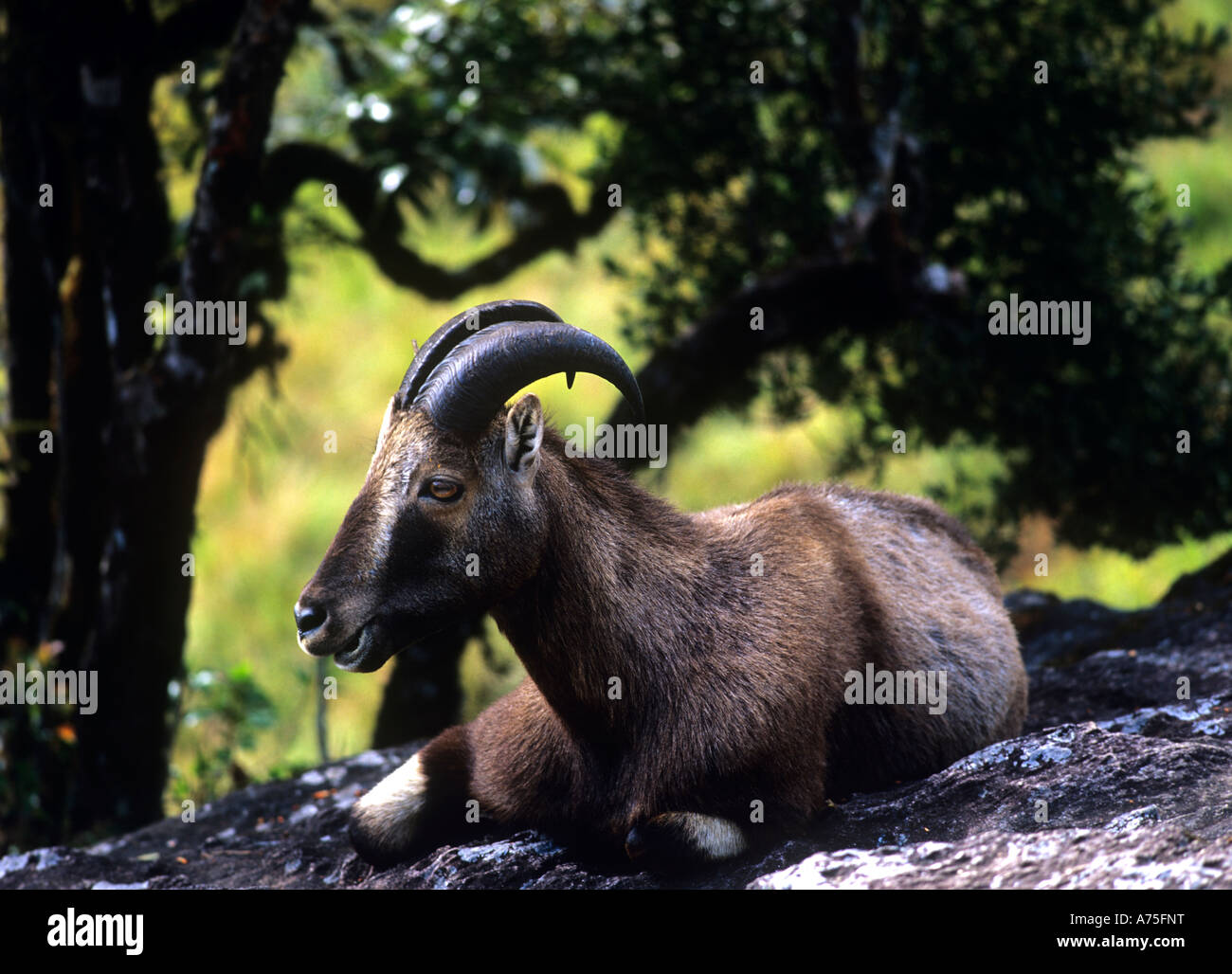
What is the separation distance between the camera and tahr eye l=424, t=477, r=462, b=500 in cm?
439

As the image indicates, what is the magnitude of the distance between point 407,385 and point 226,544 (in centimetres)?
1488

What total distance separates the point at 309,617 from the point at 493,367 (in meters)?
1.08

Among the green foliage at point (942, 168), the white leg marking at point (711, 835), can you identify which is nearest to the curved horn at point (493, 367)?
the white leg marking at point (711, 835)

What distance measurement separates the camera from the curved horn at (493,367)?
4.42 meters

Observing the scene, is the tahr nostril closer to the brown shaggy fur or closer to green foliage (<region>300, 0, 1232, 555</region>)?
the brown shaggy fur

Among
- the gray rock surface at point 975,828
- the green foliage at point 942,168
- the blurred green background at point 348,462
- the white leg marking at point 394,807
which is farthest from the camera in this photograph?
the blurred green background at point 348,462

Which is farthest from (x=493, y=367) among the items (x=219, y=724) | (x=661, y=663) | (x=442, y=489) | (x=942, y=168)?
(x=219, y=724)

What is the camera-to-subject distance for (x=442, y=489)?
4.40 metres

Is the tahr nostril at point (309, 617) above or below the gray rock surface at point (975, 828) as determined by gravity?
above

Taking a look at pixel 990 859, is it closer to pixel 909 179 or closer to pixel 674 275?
pixel 909 179

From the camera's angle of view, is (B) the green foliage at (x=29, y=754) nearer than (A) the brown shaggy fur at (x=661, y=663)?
No

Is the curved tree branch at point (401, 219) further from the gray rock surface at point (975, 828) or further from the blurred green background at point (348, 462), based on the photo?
the gray rock surface at point (975, 828)

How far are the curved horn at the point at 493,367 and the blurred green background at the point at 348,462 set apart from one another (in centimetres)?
69

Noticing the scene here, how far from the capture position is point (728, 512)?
5.75 meters
